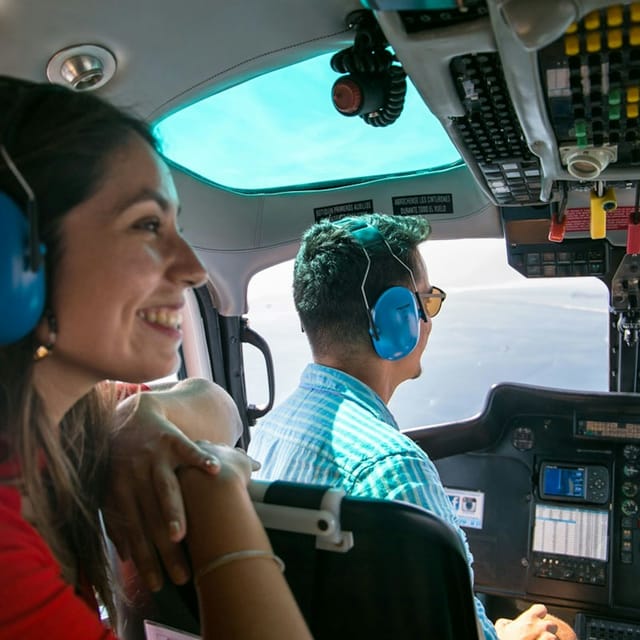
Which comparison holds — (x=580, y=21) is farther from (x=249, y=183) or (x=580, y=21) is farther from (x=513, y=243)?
(x=249, y=183)

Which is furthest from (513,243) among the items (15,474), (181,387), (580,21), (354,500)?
(15,474)

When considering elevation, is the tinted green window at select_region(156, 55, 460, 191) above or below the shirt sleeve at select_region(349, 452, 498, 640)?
above

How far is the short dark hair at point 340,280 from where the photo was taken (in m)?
1.90

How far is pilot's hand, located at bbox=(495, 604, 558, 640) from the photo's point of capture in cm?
203

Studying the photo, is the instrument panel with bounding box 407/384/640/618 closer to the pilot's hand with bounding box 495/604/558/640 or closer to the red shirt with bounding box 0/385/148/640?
the pilot's hand with bounding box 495/604/558/640

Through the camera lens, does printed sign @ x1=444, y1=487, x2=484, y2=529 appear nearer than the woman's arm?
No

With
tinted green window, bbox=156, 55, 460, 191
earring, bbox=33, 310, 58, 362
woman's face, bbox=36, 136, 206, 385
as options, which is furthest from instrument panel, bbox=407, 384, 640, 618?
earring, bbox=33, 310, 58, 362

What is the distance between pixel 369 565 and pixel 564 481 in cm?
220

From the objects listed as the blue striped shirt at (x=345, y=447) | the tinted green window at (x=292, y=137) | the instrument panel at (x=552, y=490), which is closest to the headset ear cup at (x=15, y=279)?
the blue striped shirt at (x=345, y=447)

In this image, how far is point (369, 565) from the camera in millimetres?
919

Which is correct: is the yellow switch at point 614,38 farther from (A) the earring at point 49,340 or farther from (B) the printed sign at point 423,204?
(B) the printed sign at point 423,204

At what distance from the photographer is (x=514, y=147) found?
5.89 ft

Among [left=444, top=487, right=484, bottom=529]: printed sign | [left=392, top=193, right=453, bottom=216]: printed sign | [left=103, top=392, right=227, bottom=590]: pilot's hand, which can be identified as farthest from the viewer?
[left=444, top=487, right=484, bottom=529]: printed sign

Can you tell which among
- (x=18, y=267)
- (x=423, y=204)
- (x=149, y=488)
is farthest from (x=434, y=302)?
(x=18, y=267)
